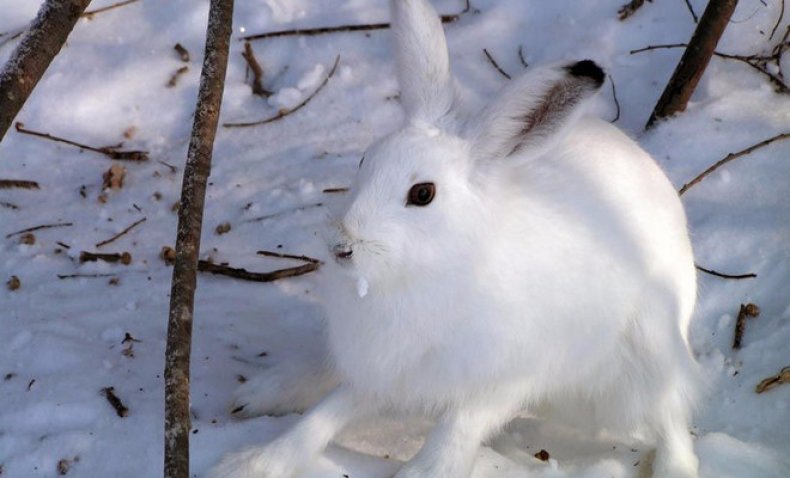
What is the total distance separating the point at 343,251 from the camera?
8.21 feet

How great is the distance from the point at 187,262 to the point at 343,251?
380 millimetres

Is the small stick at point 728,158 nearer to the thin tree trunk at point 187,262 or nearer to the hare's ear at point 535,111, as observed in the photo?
the hare's ear at point 535,111

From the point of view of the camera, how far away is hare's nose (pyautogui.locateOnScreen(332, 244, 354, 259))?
2.50 metres

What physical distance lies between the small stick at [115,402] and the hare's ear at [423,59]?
1.25 m

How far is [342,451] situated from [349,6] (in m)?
2.63

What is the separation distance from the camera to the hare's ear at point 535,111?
8.45ft

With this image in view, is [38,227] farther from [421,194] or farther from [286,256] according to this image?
[421,194]

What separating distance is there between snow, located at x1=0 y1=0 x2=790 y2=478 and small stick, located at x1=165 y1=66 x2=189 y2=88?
31 mm

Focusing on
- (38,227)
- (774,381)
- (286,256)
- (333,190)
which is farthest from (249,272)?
(774,381)

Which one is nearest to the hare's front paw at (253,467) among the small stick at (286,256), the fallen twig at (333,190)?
the small stick at (286,256)

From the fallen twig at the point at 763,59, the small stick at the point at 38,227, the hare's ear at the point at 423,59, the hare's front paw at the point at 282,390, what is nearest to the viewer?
the hare's ear at the point at 423,59

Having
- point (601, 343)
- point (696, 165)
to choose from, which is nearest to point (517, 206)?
point (601, 343)

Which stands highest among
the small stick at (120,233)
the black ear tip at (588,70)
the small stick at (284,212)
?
the black ear tip at (588,70)

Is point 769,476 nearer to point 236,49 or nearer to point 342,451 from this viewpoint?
point 342,451
